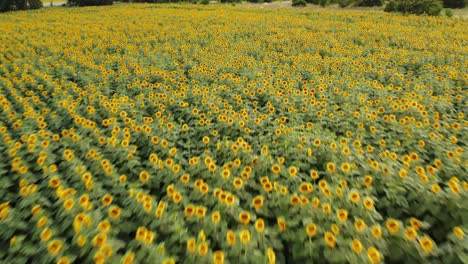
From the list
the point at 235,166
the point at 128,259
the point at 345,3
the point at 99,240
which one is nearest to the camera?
the point at 128,259

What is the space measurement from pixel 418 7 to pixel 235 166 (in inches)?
730

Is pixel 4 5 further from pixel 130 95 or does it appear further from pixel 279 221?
pixel 279 221

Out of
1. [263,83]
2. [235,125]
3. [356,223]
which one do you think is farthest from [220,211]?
[263,83]

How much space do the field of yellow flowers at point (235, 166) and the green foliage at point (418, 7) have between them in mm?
11559

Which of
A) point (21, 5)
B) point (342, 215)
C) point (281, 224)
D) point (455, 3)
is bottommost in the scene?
point (281, 224)

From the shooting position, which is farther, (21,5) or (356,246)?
(21,5)

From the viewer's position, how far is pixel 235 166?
2934 mm

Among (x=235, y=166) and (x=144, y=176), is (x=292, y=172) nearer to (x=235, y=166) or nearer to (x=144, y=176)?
(x=235, y=166)

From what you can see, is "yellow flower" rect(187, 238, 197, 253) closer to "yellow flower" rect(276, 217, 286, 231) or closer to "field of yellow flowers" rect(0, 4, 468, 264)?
"field of yellow flowers" rect(0, 4, 468, 264)

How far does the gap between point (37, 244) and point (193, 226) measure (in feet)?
3.71

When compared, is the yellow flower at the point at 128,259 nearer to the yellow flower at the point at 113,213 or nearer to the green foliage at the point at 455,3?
the yellow flower at the point at 113,213

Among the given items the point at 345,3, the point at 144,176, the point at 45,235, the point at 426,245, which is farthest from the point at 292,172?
the point at 345,3

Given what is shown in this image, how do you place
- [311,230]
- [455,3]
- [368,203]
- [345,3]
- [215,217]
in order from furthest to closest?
[345,3], [455,3], [368,203], [215,217], [311,230]

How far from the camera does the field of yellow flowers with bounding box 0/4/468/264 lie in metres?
2.10
